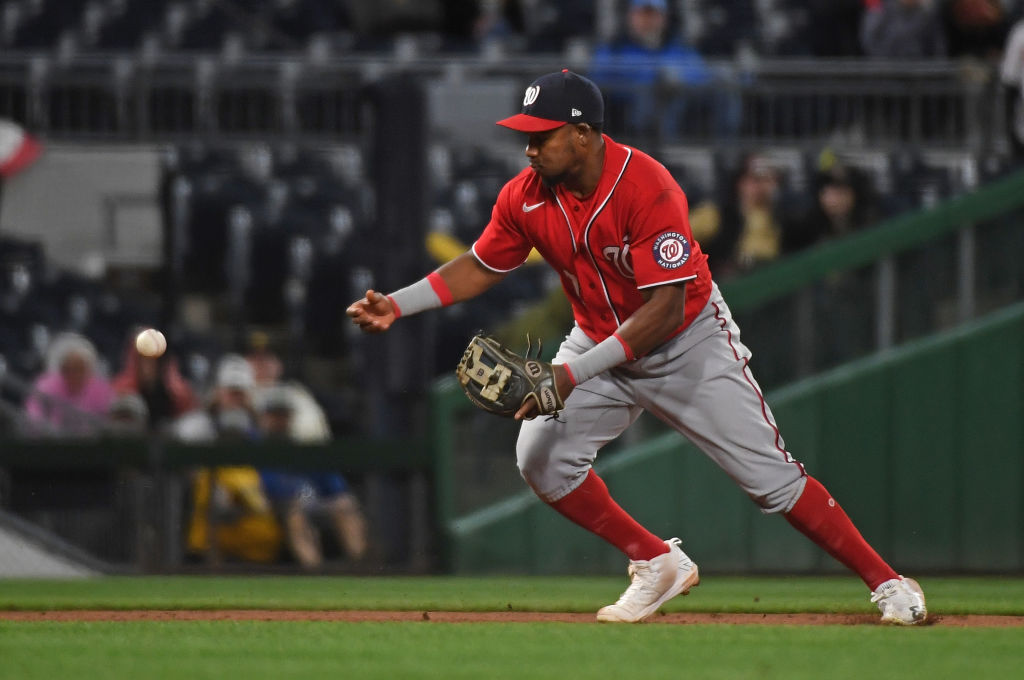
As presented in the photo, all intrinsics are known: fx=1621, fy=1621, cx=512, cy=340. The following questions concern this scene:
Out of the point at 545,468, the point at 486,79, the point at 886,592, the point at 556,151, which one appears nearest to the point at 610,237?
the point at 556,151

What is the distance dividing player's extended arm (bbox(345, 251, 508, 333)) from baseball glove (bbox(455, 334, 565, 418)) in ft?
0.96

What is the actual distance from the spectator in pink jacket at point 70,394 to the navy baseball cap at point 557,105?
480 cm

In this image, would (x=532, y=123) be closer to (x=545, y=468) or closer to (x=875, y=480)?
(x=545, y=468)

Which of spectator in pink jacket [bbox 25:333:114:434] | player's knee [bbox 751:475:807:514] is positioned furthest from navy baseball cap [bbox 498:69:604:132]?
spectator in pink jacket [bbox 25:333:114:434]

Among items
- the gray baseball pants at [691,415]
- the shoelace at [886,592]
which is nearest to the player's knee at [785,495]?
the gray baseball pants at [691,415]

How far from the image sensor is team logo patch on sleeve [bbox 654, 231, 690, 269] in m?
4.96

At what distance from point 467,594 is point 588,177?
2.29 m

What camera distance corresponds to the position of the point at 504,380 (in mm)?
5020

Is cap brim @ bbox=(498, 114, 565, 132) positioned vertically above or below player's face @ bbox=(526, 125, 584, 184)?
above

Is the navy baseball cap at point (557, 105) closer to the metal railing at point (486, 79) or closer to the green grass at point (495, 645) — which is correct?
the green grass at point (495, 645)

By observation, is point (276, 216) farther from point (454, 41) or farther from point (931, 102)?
point (931, 102)

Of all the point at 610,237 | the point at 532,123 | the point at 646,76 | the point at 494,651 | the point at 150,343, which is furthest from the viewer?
the point at 646,76

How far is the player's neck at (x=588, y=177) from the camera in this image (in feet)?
16.7

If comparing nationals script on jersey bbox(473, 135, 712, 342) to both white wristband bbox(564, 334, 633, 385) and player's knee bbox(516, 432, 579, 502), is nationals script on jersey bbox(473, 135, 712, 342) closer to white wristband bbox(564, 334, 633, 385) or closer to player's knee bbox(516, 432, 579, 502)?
white wristband bbox(564, 334, 633, 385)
